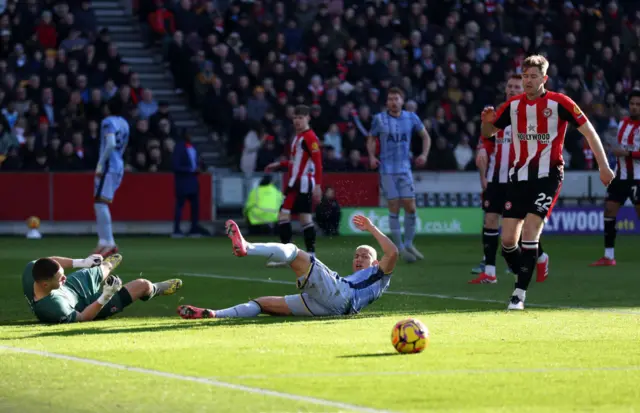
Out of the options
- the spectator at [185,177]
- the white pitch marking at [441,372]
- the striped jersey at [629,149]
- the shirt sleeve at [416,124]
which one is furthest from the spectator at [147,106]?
the white pitch marking at [441,372]

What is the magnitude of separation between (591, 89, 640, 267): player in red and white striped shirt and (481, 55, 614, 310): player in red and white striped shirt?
21.3ft

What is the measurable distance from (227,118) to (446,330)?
19579mm

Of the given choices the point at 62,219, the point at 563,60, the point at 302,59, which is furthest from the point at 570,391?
the point at 563,60

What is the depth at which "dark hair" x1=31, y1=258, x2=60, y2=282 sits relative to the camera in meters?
11.6

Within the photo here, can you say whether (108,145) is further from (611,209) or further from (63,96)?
(63,96)

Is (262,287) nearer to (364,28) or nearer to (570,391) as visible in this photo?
(570,391)

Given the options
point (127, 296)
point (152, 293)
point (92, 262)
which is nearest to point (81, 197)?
point (152, 293)

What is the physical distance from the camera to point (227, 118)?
99.7 ft

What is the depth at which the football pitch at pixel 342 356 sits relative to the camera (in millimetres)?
7672

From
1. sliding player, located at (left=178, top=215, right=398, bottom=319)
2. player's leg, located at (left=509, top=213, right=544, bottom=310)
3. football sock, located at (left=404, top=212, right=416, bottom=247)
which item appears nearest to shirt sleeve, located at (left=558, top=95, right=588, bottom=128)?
player's leg, located at (left=509, top=213, right=544, bottom=310)

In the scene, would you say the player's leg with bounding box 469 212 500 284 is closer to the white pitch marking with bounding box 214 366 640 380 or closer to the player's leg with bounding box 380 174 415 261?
the player's leg with bounding box 380 174 415 261

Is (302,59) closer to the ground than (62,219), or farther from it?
farther from it

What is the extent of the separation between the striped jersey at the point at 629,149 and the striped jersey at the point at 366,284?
8.19m

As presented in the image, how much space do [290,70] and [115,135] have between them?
35.1ft
